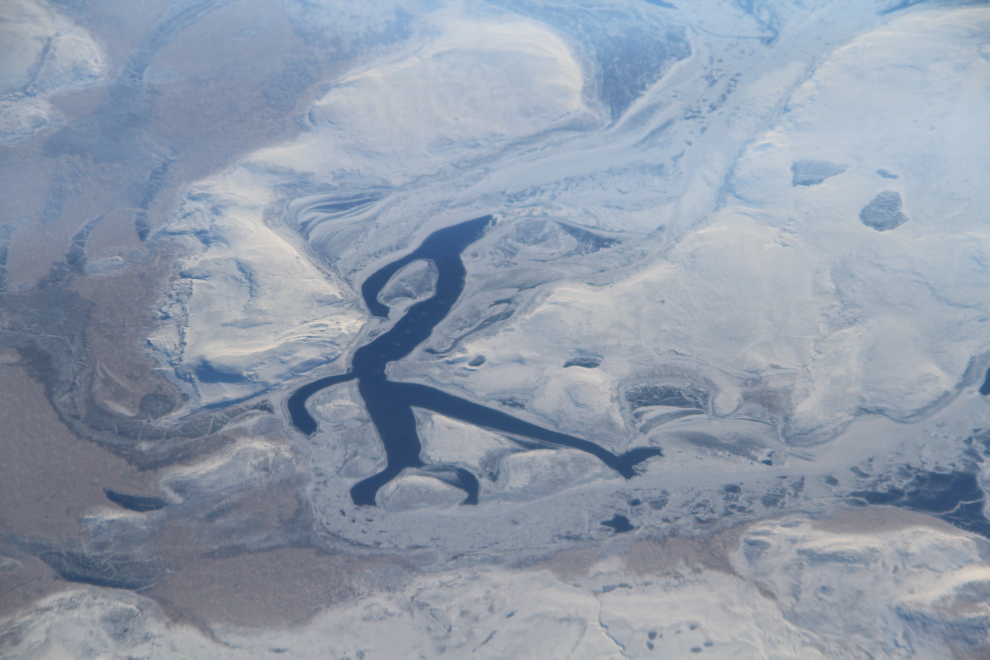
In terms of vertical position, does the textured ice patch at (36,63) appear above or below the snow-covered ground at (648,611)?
above

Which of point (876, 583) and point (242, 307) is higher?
point (242, 307)

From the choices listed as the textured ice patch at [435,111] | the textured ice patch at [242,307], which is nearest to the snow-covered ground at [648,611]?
the textured ice patch at [242,307]

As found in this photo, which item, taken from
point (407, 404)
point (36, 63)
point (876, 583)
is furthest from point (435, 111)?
point (876, 583)

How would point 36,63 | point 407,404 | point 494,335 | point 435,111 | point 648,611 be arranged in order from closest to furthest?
point 648,611 < point 407,404 < point 494,335 < point 435,111 < point 36,63

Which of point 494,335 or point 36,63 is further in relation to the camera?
point 36,63


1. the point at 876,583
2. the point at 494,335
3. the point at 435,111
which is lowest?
the point at 876,583

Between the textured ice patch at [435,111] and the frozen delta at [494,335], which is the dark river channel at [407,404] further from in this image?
the textured ice patch at [435,111]

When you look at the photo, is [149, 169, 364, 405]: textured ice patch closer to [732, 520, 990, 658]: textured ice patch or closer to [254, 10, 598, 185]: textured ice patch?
[254, 10, 598, 185]: textured ice patch

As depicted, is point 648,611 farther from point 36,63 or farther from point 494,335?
point 36,63

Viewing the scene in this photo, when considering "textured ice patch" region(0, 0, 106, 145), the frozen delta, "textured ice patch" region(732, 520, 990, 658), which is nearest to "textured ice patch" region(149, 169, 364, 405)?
the frozen delta
